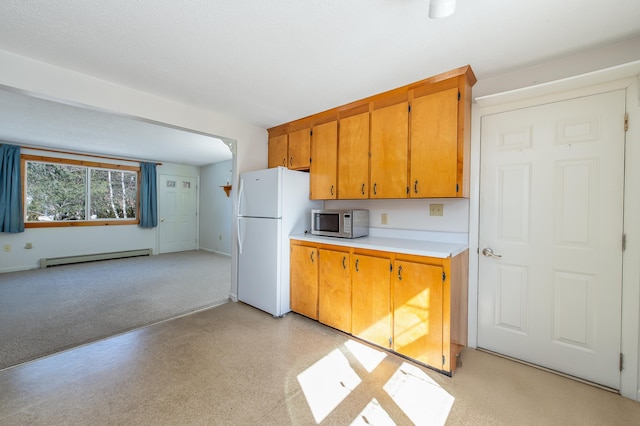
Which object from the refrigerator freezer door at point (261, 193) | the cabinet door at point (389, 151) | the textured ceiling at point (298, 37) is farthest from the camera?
the refrigerator freezer door at point (261, 193)

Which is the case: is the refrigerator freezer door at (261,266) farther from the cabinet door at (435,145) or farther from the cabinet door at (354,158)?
the cabinet door at (435,145)

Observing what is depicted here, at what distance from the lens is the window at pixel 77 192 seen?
16.7ft

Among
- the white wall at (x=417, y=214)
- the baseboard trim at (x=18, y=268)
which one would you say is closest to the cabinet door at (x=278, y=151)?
the white wall at (x=417, y=214)

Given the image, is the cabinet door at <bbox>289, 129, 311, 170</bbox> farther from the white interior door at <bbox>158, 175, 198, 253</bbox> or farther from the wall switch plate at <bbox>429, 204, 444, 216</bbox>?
the white interior door at <bbox>158, 175, 198, 253</bbox>

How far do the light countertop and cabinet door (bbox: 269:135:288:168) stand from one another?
110 centimetres

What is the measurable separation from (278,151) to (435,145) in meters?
2.06

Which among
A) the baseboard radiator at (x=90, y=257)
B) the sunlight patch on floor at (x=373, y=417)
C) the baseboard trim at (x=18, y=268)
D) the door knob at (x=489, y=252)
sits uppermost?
the door knob at (x=489, y=252)

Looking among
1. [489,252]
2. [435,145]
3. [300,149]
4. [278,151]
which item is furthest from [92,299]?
[489,252]

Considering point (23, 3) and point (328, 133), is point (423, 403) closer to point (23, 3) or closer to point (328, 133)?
point (328, 133)

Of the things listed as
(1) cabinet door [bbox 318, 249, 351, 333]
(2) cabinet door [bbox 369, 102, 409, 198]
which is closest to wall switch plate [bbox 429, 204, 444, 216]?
(2) cabinet door [bbox 369, 102, 409, 198]

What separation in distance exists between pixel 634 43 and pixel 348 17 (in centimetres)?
191

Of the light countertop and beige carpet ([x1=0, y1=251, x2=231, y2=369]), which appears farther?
beige carpet ([x1=0, y1=251, x2=231, y2=369])

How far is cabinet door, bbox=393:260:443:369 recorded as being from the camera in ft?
6.31

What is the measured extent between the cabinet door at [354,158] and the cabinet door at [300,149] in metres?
0.48
